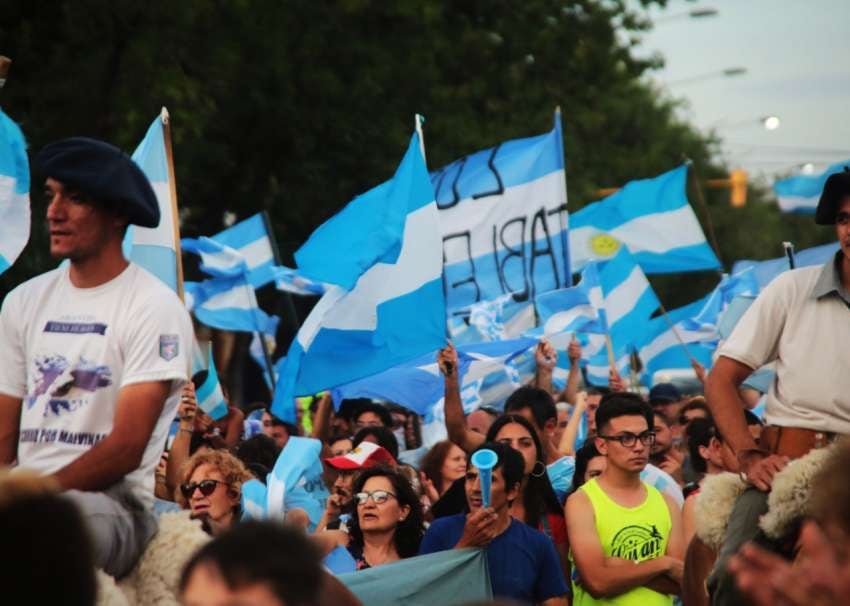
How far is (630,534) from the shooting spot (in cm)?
923

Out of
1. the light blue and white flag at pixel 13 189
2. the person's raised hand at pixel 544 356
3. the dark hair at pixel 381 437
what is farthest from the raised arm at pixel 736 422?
the person's raised hand at pixel 544 356

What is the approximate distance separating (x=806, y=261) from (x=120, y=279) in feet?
42.9

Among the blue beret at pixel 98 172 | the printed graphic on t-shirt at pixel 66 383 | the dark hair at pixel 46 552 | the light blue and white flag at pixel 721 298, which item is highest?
the blue beret at pixel 98 172

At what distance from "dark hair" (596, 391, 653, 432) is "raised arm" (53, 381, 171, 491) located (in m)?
4.68

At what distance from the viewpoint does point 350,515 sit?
30.3 ft

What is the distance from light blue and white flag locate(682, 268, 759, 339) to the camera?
723 inches

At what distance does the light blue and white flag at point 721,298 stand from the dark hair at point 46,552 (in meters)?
15.3

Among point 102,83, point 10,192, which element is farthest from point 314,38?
point 10,192

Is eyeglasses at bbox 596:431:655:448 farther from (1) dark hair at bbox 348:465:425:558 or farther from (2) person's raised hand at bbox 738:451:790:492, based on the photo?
(2) person's raised hand at bbox 738:451:790:492

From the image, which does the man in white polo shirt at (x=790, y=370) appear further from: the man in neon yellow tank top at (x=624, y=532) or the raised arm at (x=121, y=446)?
the man in neon yellow tank top at (x=624, y=532)

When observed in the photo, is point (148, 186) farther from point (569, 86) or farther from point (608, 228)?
point (569, 86)

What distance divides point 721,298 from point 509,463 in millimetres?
10209

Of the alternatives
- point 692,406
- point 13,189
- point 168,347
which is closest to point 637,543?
point 13,189

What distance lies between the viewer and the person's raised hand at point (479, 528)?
8484mm
